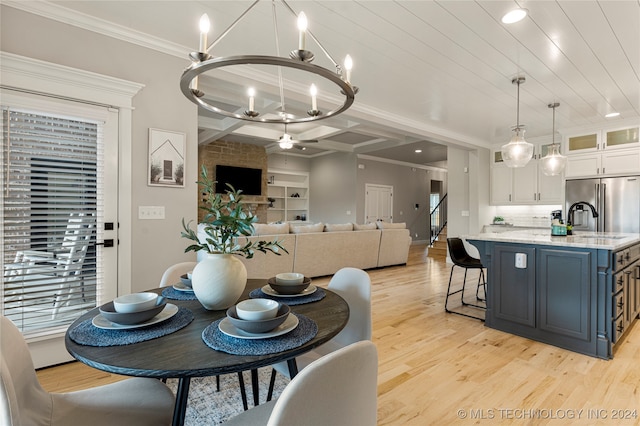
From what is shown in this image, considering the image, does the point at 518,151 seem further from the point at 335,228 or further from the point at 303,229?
the point at 303,229

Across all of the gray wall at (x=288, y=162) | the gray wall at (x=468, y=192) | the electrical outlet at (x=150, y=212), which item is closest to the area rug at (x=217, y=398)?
the electrical outlet at (x=150, y=212)

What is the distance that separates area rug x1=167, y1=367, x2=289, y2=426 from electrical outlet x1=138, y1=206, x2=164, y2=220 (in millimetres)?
1380

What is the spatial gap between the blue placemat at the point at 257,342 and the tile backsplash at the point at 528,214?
7.04m

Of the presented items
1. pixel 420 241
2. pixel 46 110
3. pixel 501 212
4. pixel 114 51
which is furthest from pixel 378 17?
pixel 420 241

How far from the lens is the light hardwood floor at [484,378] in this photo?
1801mm

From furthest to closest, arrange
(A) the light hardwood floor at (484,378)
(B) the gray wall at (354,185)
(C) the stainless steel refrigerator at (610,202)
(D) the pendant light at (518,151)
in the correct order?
(B) the gray wall at (354,185) → (C) the stainless steel refrigerator at (610,202) → (D) the pendant light at (518,151) → (A) the light hardwood floor at (484,378)

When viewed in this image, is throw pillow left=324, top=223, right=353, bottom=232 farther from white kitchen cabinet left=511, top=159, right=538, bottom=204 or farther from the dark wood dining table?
the dark wood dining table

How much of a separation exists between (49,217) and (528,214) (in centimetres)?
790

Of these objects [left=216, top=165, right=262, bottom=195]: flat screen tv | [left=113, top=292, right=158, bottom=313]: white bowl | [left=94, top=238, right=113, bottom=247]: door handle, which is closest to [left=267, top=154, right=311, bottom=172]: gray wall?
[left=216, top=165, right=262, bottom=195]: flat screen tv

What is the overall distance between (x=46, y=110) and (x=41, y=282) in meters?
1.27

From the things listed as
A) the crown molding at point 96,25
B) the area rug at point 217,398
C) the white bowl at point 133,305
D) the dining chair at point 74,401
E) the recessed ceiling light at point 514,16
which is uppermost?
the recessed ceiling light at point 514,16

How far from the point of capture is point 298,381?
72 cm

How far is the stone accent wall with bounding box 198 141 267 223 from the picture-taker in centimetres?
749

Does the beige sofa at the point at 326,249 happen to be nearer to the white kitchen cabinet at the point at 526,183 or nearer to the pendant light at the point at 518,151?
the white kitchen cabinet at the point at 526,183
